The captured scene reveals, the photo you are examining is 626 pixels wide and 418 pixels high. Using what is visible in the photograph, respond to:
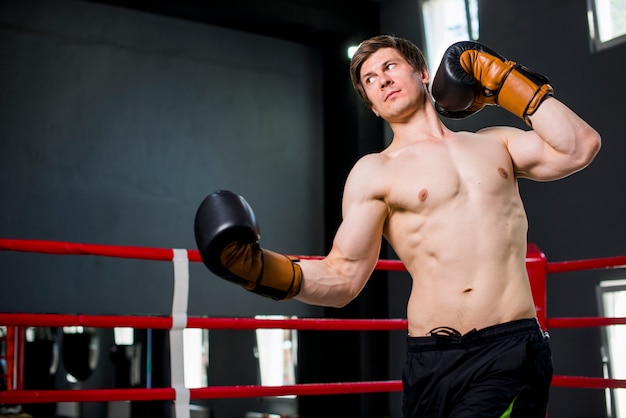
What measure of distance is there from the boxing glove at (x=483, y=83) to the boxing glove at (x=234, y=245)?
603 mm

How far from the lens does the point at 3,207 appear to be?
5957 mm

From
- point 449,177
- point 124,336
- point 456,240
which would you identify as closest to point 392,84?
point 449,177

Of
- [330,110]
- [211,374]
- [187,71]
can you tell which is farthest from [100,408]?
[330,110]

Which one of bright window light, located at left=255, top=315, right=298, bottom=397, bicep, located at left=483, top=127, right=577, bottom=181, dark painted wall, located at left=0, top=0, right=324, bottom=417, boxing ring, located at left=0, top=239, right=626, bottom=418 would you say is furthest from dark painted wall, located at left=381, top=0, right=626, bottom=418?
bicep, located at left=483, top=127, right=577, bottom=181

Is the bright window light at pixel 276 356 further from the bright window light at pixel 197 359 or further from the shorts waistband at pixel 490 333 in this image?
the shorts waistband at pixel 490 333

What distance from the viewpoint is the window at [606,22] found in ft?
17.0

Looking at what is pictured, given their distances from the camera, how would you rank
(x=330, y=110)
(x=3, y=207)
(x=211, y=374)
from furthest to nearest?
1. (x=330, y=110)
2. (x=211, y=374)
3. (x=3, y=207)

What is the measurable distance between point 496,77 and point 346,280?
60cm

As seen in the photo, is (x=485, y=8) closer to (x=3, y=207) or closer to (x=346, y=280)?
(x=3, y=207)

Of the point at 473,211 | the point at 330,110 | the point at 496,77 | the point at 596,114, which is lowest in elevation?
the point at 473,211

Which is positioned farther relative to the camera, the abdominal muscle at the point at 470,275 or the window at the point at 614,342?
the window at the point at 614,342

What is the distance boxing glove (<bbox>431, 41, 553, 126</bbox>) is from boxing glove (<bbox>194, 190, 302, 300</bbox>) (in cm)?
60

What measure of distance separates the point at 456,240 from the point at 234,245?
519 millimetres

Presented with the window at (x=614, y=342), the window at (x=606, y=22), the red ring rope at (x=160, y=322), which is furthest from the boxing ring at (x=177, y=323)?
the window at (x=606, y=22)
